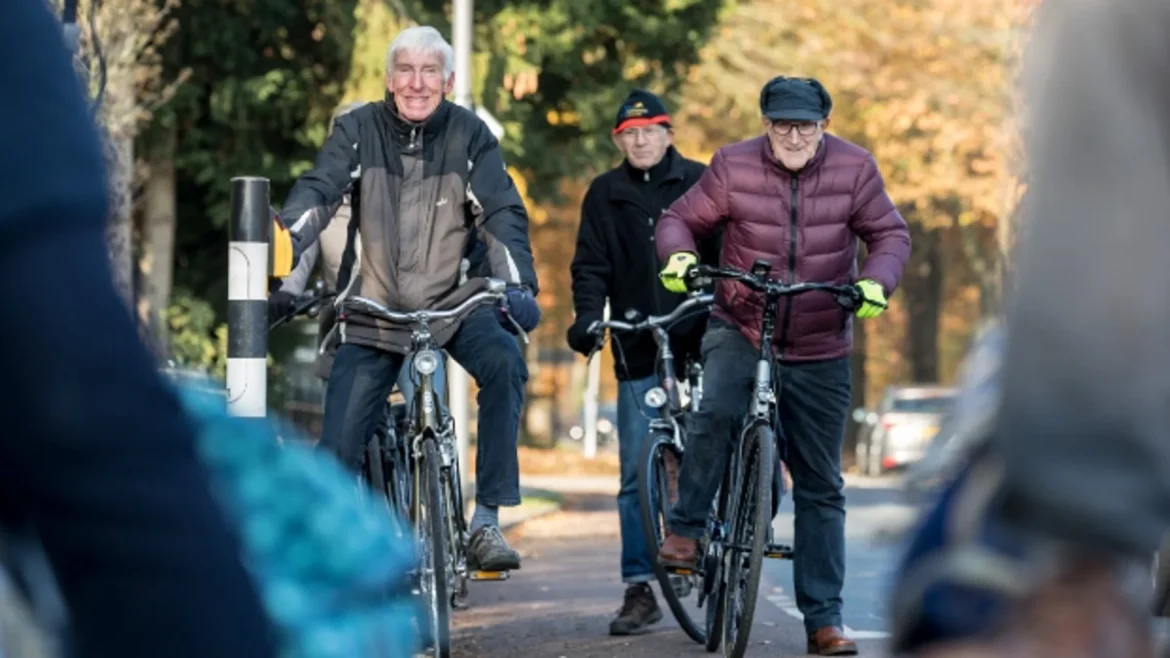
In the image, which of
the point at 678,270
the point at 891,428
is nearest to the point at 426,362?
the point at 678,270

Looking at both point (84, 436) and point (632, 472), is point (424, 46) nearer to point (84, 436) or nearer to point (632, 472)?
point (632, 472)

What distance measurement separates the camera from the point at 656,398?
9.87m

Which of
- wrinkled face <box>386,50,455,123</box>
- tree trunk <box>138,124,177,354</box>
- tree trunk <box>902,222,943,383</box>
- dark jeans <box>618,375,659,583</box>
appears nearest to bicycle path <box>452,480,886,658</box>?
dark jeans <box>618,375,659,583</box>

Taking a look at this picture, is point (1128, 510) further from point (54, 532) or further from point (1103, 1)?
point (54, 532)

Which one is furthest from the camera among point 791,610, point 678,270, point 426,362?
point 791,610

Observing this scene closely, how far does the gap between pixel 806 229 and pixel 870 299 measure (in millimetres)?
384

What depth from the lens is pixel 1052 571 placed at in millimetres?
1776

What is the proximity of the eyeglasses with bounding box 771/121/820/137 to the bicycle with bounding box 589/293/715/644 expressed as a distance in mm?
1229

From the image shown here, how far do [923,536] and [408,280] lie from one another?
6.34 metres

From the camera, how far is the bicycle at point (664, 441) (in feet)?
30.9

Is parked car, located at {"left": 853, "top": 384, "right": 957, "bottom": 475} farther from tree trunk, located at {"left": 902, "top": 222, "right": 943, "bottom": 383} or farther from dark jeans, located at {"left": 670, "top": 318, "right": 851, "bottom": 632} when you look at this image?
dark jeans, located at {"left": 670, "top": 318, "right": 851, "bottom": 632}

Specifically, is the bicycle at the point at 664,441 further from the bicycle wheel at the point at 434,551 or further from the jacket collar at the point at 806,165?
the bicycle wheel at the point at 434,551

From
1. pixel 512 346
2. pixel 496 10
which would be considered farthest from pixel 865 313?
pixel 496 10

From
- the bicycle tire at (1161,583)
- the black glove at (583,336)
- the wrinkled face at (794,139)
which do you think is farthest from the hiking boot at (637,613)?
the bicycle tire at (1161,583)
